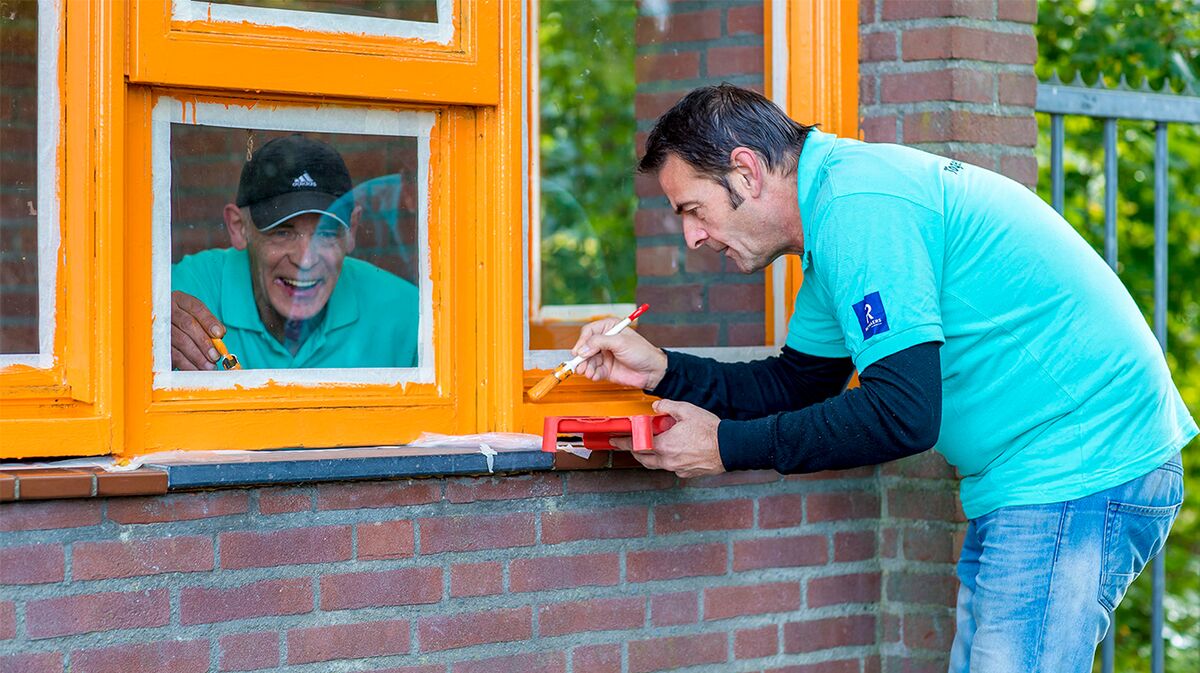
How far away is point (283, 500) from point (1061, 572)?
149 cm

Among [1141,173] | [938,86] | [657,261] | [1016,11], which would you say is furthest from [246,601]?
[1141,173]

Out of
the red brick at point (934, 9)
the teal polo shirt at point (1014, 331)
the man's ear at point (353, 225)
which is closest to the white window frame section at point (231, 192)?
the man's ear at point (353, 225)

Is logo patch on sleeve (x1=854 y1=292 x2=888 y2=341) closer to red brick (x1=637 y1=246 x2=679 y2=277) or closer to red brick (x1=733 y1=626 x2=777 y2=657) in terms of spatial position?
red brick (x1=733 y1=626 x2=777 y2=657)

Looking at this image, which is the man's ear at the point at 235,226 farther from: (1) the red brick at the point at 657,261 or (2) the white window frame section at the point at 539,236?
(1) the red brick at the point at 657,261

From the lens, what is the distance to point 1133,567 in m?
2.58

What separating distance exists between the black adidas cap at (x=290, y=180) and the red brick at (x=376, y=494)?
601 millimetres

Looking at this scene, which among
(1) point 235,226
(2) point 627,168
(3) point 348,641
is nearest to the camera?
(3) point 348,641

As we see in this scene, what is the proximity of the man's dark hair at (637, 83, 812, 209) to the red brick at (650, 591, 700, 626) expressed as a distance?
0.97 meters

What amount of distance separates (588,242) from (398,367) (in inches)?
59.6

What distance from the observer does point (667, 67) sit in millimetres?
3639

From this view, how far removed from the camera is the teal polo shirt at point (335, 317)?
2.74 m

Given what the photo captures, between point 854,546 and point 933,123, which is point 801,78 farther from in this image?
point 854,546

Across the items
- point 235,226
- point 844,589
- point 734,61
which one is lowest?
point 844,589

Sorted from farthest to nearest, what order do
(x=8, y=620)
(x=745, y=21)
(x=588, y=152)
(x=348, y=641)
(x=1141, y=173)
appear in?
1. (x=1141, y=173)
2. (x=588, y=152)
3. (x=745, y=21)
4. (x=348, y=641)
5. (x=8, y=620)
